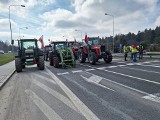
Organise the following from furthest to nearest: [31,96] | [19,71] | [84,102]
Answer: [19,71] → [31,96] → [84,102]

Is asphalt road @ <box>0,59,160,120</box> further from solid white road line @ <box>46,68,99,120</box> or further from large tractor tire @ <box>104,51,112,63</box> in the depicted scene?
large tractor tire @ <box>104,51,112,63</box>

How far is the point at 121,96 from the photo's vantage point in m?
7.96

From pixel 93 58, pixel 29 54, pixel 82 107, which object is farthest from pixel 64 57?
pixel 82 107

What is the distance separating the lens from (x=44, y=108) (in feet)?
22.6

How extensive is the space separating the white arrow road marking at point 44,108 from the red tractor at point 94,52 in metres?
12.7

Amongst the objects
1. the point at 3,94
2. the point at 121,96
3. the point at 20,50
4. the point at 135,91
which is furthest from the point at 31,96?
the point at 20,50

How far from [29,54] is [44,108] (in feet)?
43.8

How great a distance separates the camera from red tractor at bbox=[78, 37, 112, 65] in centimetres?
2147

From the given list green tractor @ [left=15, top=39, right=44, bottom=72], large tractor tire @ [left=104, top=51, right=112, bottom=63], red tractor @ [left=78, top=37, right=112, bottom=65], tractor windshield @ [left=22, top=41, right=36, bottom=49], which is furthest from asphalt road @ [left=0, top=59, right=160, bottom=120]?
large tractor tire @ [left=104, top=51, right=112, bottom=63]

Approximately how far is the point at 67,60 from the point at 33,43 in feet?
11.0

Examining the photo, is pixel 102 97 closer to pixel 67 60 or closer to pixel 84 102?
pixel 84 102

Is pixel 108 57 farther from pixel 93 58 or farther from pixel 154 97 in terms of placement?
pixel 154 97

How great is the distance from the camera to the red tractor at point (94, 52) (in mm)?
21466

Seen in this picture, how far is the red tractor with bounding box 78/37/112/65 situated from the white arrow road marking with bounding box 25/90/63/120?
1269 cm
